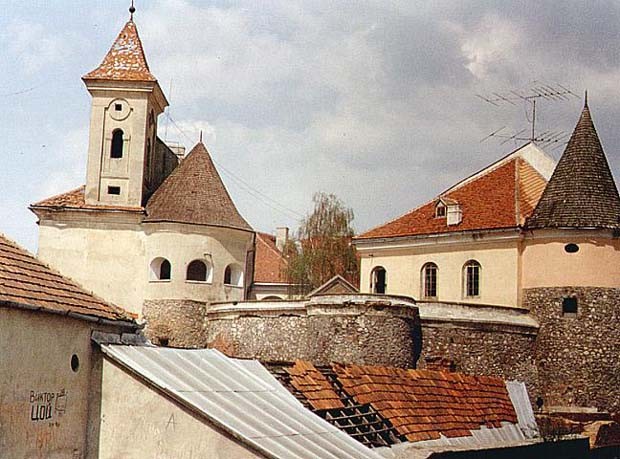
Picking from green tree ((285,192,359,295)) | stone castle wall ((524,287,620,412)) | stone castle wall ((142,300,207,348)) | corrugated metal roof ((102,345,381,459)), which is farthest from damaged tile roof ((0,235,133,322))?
green tree ((285,192,359,295))

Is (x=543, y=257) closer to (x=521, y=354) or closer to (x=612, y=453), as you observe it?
(x=521, y=354)

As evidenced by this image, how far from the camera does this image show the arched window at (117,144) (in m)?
42.4

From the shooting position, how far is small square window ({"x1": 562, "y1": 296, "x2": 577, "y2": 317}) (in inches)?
1423

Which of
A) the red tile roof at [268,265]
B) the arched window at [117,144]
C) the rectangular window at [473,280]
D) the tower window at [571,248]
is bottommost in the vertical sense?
the rectangular window at [473,280]

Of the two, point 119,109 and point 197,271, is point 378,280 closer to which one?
point 197,271

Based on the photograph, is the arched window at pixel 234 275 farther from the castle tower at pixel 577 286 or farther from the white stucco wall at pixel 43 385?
the white stucco wall at pixel 43 385

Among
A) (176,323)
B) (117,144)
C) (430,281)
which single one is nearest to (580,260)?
(430,281)

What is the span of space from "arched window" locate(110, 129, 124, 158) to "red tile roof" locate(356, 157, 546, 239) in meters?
11.1

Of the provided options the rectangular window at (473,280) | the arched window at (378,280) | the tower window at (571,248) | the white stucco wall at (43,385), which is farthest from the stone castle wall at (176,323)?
the white stucco wall at (43,385)

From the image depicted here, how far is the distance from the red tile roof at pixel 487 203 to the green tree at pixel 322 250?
13.3m

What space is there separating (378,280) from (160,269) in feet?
30.6

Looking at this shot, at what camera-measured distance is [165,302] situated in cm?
3966

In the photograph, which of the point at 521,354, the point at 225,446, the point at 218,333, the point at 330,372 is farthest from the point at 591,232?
the point at 225,446

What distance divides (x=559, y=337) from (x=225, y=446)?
83.3ft
